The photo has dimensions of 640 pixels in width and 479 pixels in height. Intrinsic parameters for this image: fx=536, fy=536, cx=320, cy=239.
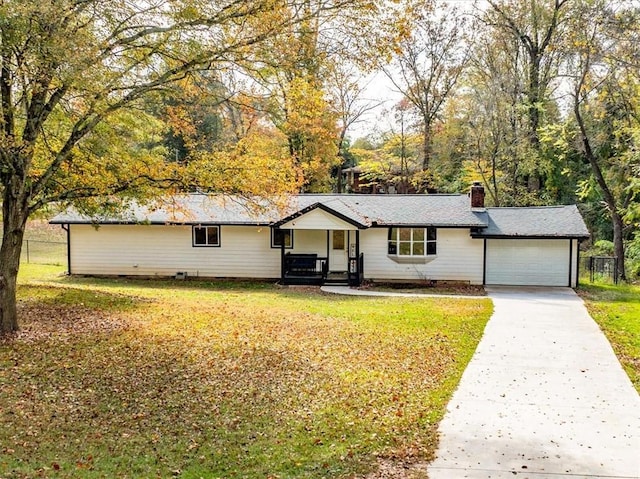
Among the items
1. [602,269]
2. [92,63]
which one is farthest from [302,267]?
[602,269]

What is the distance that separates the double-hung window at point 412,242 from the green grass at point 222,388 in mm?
6906

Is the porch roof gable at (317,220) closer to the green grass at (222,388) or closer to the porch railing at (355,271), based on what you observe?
the porch railing at (355,271)

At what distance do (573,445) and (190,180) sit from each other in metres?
8.07

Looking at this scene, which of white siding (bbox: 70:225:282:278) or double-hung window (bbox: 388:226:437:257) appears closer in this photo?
double-hung window (bbox: 388:226:437:257)

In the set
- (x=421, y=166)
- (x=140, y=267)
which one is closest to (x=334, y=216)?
(x=140, y=267)

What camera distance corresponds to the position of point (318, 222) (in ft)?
64.1

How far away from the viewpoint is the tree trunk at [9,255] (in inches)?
→ 386

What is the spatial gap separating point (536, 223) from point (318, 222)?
324 inches

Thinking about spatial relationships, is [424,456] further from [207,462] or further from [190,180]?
[190,180]

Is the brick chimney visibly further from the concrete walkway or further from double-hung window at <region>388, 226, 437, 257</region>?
the concrete walkway

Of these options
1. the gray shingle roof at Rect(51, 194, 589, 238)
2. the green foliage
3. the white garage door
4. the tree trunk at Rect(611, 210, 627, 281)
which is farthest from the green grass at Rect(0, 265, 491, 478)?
the green foliage

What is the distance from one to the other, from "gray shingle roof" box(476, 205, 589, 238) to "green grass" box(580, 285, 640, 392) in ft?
7.18

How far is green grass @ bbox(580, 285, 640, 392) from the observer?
921 centimetres

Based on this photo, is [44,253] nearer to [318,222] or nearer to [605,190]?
[318,222]
